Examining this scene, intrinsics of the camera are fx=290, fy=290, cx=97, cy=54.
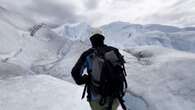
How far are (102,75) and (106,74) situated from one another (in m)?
0.05

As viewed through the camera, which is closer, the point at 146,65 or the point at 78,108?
the point at 78,108

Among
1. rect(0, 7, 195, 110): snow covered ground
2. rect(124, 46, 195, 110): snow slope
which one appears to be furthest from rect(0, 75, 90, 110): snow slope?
rect(124, 46, 195, 110): snow slope

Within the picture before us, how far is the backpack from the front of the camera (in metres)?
3.35

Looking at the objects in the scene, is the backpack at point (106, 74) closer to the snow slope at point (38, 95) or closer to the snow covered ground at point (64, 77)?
the snow covered ground at point (64, 77)

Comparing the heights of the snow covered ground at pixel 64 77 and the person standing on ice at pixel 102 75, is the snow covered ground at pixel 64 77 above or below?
below

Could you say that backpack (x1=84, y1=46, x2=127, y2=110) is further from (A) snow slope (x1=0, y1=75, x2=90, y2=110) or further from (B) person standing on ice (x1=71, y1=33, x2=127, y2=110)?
(A) snow slope (x1=0, y1=75, x2=90, y2=110)

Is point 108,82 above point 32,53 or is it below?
above

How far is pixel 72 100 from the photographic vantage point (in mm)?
7531

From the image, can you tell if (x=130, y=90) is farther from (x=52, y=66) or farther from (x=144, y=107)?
(x=52, y=66)

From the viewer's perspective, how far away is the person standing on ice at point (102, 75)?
3.36 m


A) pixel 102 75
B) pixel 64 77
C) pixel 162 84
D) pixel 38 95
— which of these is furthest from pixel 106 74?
pixel 64 77

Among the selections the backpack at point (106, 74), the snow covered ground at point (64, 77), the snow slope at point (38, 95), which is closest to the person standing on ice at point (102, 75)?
the backpack at point (106, 74)

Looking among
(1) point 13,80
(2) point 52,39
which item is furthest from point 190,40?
(1) point 13,80

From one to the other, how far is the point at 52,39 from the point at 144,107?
1784 centimetres
